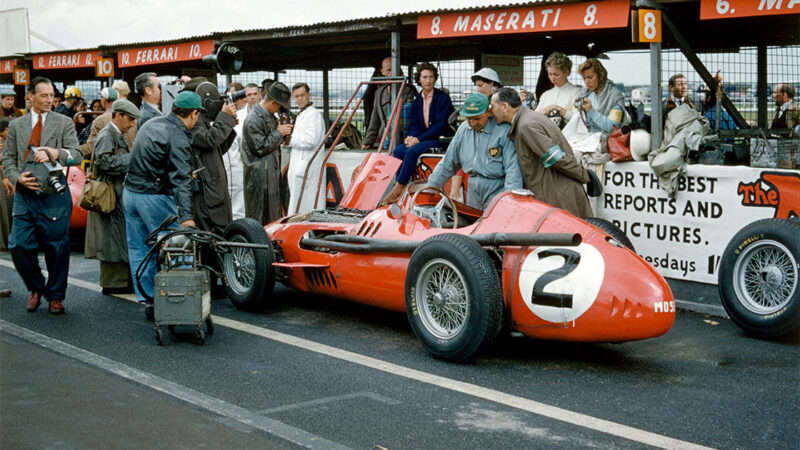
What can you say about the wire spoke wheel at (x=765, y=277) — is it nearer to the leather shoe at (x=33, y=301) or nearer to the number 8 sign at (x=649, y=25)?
the number 8 sign at (x=649, y=25)

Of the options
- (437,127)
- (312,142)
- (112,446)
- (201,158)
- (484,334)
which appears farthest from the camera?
(312,142)

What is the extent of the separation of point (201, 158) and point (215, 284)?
3.89ft

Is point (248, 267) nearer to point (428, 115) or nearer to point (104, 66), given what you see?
point (428, 115)

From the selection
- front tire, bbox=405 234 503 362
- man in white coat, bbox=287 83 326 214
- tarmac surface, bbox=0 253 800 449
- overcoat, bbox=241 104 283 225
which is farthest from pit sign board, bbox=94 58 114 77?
front tire, bbox=405 234 503 362

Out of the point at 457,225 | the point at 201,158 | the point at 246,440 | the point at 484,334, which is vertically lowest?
the point at 246,440

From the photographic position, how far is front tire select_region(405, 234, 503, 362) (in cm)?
518

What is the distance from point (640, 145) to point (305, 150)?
422cm

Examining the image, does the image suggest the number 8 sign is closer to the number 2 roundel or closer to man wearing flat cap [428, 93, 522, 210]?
man wearing flat cap [428, 93, 522, 210]

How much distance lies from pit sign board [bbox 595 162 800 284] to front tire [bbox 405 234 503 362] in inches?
114

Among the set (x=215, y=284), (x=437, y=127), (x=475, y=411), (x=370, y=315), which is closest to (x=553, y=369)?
(x=475, y=411)

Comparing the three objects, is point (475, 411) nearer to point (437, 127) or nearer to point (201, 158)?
point (201, 158)

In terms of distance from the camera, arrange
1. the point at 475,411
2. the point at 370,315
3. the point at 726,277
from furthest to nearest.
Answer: the point at 370,315 < the point at 726,277 < the point at 475,411

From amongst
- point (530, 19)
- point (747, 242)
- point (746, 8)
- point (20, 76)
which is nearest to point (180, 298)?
point (747, 242)

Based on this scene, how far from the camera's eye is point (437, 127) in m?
9.36
